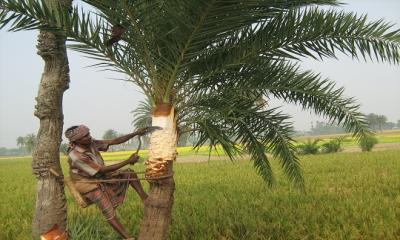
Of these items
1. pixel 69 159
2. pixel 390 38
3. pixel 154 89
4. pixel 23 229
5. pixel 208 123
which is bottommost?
pixel 23 229

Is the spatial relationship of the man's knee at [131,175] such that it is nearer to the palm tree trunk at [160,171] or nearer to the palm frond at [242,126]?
the palm tree trunk at [160,171]

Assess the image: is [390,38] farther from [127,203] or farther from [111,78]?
[127,203]

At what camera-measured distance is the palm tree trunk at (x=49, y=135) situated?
5.48 meters

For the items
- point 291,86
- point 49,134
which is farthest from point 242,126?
point 49,134

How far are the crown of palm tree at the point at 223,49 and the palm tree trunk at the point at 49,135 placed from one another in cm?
78

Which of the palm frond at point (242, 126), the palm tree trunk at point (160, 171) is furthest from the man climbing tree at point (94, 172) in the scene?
the palm frond at point (242, 126)

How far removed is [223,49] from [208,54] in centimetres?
19

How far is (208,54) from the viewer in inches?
198

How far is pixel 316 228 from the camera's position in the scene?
21.4 ft

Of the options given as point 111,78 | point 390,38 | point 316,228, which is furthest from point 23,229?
point 390,38

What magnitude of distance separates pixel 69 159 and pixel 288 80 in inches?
112

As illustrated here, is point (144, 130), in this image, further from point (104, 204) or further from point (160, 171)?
point (104, 204)

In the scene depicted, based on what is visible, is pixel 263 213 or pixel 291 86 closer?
pixel 291 86

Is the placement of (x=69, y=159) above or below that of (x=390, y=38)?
below
